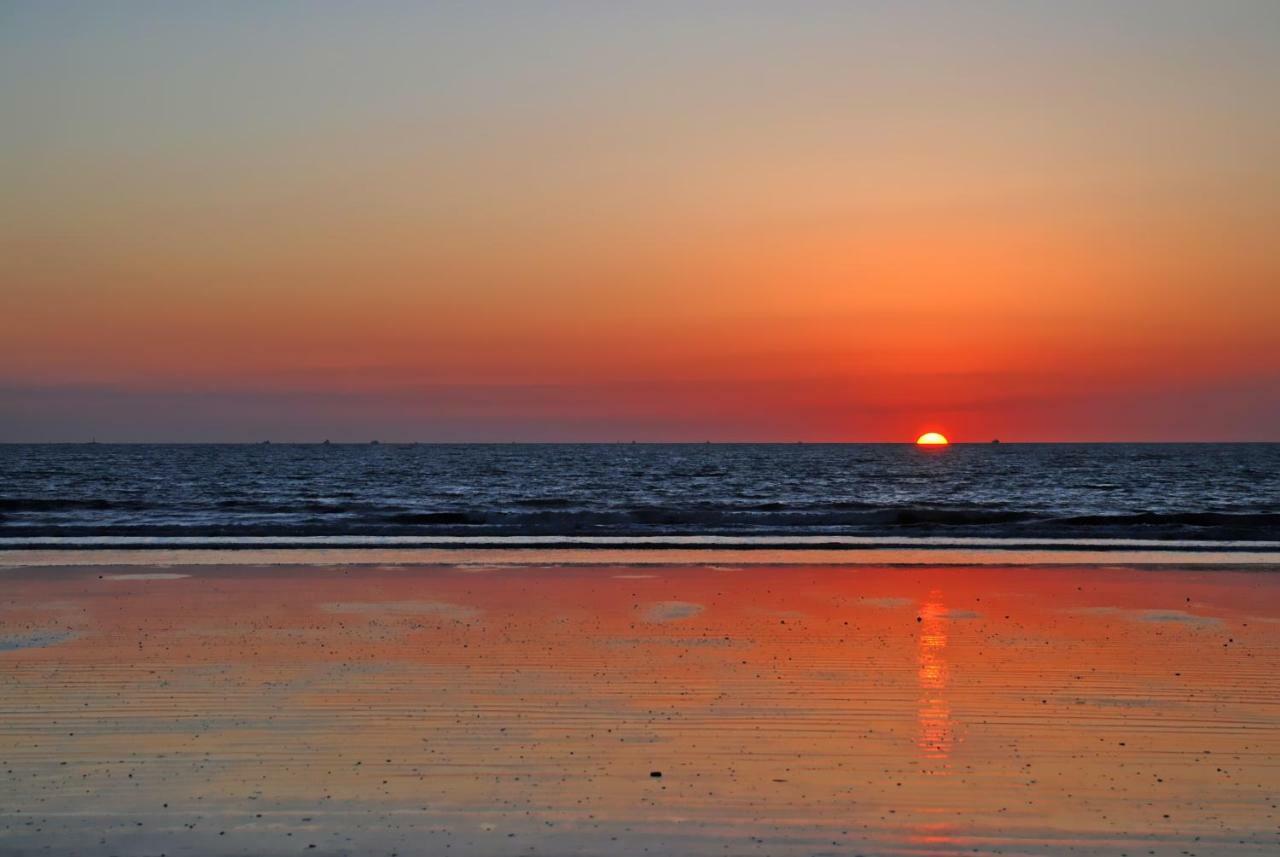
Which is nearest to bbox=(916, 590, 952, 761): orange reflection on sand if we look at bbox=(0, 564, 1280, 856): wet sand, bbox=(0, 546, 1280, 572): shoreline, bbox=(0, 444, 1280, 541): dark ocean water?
bbox=(0, 564, 1280, 856): wet sand

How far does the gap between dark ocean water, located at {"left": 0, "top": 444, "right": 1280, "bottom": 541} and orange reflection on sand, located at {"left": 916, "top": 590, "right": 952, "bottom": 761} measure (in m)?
17.7

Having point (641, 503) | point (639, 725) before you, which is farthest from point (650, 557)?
point (641, 503)

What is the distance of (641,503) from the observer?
47250mm

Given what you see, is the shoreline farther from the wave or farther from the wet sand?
the wave

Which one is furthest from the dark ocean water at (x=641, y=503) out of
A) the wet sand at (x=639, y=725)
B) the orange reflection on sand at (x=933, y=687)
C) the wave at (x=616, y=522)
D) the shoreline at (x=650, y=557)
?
the orange reflection on sand at (x=933, y=687)

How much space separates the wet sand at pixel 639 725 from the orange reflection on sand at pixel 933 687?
5 centimetres

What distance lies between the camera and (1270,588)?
1825cm

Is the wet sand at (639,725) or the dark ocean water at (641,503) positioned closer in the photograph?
the wet sand at (639,725)

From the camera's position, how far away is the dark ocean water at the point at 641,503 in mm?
33656

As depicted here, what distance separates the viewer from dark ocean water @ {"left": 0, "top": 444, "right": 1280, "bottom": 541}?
33.7 m

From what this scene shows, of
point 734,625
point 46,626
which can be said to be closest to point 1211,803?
point 734,625

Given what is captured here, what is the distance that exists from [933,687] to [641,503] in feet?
120

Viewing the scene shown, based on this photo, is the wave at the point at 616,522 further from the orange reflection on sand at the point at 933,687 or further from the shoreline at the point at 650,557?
the orange reflection on sand at the point at 933,687

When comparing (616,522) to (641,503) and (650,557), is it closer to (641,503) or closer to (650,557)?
(641,503)
